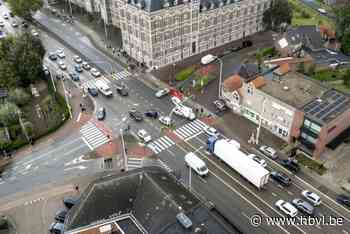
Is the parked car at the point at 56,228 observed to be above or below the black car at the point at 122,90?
below

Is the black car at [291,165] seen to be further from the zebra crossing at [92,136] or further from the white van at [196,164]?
the zebra crossing at [92,136]

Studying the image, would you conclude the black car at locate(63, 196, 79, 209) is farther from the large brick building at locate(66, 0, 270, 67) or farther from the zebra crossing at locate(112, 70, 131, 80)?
the large brick building at locate(66, 0, 270, 67)

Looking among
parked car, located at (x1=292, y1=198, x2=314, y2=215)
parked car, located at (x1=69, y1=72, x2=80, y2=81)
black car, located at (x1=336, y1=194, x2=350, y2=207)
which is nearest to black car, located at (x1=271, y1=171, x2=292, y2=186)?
parked car, located at (x1=292, y1=198, x2=314, y2=215)

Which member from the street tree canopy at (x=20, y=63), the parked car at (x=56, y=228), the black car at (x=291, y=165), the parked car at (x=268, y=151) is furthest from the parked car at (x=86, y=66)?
the black car at (x=291, y=165)

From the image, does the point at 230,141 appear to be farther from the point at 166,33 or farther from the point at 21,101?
the point at 21,101

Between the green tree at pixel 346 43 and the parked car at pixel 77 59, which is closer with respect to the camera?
the parked car at pixel 77 59

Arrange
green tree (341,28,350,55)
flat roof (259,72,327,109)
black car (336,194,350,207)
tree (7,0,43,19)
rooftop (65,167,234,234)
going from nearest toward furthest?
rooftop (65,167,234,234) < black car (336,194,350,207) < flat roof (259,72,327,109) < green tree (341,28,350,55) < tree (7,0,43,19)
